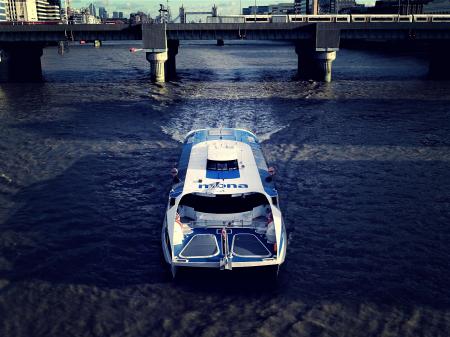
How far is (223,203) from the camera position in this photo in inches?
869

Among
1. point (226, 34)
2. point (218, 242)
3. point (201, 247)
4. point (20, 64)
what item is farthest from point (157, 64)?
point (201, 247)

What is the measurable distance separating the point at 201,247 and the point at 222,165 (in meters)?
5.46

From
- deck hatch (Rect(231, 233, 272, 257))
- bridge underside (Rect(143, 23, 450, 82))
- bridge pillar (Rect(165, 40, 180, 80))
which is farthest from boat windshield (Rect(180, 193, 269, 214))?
bridge pillar (Rect(165, 40, 180, 80))

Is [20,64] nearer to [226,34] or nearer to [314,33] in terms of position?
[226,34]

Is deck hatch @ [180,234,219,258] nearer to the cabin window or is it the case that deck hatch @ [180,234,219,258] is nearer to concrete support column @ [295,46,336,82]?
the cabin window

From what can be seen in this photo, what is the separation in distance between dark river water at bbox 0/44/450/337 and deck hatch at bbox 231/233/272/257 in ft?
4.69

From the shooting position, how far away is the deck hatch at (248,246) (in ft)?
63.9

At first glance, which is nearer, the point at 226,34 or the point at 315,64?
the point at 226,34

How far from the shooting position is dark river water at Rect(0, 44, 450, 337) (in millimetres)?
18125

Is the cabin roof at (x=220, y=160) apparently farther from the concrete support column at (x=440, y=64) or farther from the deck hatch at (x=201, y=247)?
the concrete support column at (x=440, y=64)

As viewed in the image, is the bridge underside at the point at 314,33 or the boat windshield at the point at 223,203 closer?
the boat windshield at the point at 223,203

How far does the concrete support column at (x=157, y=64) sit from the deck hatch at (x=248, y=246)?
61.6m

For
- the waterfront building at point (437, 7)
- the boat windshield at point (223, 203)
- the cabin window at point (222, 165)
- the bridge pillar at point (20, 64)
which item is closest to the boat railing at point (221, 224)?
the boat windshield at point (223, 203)

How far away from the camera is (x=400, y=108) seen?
2233 inches
